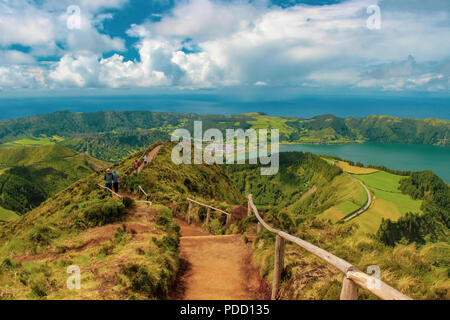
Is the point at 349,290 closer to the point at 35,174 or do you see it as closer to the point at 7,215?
the point at 7,215

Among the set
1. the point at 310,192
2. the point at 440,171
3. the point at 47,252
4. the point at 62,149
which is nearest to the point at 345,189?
the point at 310,192

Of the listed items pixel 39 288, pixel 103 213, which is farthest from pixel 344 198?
pixel 39 288

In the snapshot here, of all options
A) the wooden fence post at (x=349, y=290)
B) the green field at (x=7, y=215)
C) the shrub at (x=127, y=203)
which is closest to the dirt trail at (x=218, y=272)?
the shrub at (x=127, y=203)

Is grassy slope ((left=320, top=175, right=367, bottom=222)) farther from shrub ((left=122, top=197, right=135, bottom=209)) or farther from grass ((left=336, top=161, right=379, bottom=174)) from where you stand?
shrub ((left=122, top=197, right=135, bottom=209))

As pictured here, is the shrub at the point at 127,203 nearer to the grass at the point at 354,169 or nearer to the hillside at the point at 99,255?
the hillside at the point at 99,255

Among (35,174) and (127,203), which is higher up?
(127,203)

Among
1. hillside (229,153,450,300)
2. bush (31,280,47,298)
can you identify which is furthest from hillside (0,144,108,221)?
bush (31,280,47,298)
